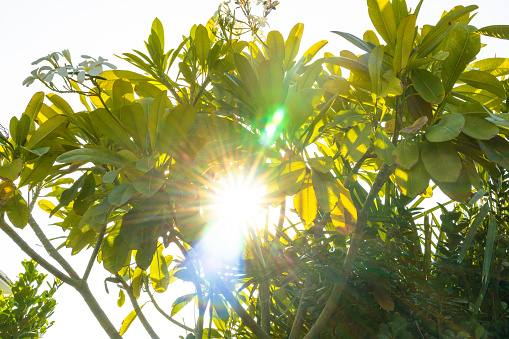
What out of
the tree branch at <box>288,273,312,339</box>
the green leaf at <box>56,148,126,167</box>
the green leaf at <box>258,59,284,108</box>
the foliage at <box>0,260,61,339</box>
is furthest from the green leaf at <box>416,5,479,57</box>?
the foliage at <box>0,260,61,339</box>

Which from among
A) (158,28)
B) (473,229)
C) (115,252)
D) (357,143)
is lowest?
(473,229)

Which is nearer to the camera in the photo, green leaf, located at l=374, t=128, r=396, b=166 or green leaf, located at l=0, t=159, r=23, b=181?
green leaf, located at l=374, t=128, r=396, b=166

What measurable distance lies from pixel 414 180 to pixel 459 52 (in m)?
0.31

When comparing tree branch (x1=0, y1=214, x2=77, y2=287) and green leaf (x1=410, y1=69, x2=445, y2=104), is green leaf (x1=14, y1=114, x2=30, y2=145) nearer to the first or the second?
tree branch (x1=0, y1=214, x2=77, y2=287)

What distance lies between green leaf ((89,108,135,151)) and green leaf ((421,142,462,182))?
2.43 ft

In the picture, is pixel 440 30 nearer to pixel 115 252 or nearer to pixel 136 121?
pixel 136 121

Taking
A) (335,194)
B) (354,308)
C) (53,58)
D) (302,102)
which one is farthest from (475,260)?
(53,58)

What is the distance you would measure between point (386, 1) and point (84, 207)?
39.2 inches

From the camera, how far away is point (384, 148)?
881mm

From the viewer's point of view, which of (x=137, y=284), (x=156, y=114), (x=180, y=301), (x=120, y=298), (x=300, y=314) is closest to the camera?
(x=156, y=114)

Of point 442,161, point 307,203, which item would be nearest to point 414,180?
point 442,161

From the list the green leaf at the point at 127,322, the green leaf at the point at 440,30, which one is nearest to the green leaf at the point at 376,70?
the green leaf at the point at 440,30

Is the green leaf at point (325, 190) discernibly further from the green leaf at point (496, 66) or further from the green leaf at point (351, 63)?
the green leaf at point (496, 66)

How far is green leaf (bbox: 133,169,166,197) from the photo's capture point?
34.4 inches
